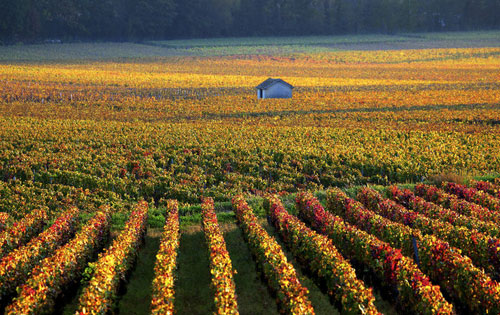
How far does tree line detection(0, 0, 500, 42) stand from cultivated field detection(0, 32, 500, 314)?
255 ft

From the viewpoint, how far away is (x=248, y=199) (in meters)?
23.2

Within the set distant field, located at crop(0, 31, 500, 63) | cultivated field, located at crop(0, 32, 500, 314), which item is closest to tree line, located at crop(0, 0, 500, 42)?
distant field, located at crop(0, 31, 500, 63)

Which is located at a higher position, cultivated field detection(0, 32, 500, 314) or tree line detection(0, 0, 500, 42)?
tree line detection(0, 0, 500, 42)

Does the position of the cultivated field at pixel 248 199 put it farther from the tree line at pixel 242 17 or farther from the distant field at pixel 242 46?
the tree line at pixel 242 17

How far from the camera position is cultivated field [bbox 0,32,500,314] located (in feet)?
42.1

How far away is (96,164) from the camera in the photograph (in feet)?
93.2

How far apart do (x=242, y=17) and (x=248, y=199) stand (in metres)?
142

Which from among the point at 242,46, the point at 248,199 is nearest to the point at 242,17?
the point at 242,46

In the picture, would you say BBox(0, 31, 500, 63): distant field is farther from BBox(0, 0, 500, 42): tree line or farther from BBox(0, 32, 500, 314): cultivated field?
BBox(0, 32, 500, 314): cultivated field

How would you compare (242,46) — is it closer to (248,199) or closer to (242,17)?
(242,17)

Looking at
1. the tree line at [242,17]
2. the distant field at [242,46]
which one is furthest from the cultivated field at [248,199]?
the tree line at [242,17]

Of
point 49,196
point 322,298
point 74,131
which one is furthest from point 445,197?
point 74,131

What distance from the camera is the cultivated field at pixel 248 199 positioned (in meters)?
A: 12.8

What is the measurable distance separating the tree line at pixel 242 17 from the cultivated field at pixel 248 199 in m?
77.6
